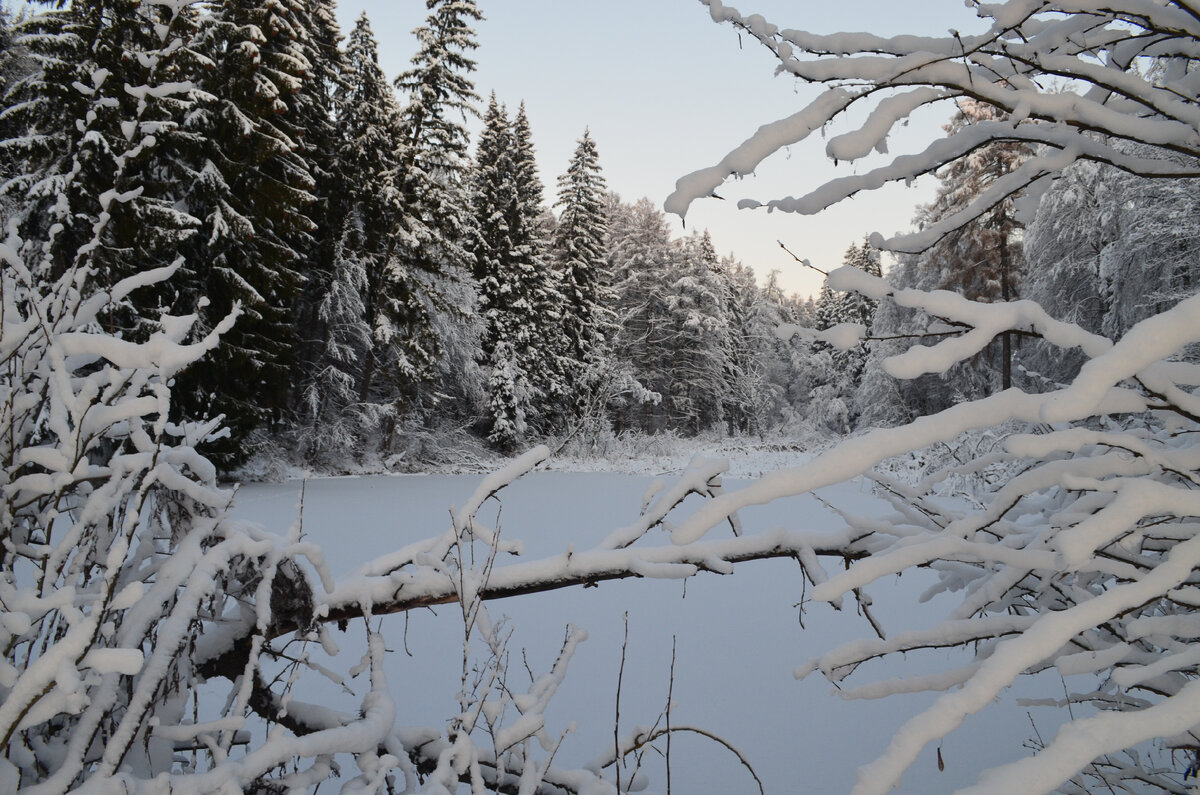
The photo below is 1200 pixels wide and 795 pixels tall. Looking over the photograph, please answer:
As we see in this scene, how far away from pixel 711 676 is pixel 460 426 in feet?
47.4

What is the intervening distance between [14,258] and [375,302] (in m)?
13.1

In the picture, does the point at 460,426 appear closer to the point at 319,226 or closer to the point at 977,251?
the point at 319,226

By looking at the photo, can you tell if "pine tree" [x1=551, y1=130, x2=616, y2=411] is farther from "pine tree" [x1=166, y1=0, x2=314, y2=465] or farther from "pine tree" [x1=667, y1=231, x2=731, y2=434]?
"pine tree" [x1=166, y1=0, x2=314, y2=465]

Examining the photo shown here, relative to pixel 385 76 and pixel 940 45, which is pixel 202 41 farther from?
pixel 940 45

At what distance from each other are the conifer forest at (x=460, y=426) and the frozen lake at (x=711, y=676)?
85 millimetres

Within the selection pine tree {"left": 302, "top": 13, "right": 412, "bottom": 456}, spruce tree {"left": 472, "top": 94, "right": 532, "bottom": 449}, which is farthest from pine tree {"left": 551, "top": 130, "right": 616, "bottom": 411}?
pine tree {"left": 302, "top": 13, "right": 412, "bottom": 456}

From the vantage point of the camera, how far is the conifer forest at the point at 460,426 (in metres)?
0.81

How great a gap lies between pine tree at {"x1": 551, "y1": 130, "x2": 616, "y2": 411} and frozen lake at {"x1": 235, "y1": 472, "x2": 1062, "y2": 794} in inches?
572

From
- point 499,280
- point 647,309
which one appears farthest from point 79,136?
point 647,309

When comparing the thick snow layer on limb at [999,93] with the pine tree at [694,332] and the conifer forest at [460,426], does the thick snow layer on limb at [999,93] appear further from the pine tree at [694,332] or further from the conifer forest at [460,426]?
the pine tree at [694,332]

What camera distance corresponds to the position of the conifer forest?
81 cm

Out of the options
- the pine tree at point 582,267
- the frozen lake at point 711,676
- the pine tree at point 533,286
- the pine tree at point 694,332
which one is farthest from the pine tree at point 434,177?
the pine tree at point 694,332

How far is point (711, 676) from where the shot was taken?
321 cm

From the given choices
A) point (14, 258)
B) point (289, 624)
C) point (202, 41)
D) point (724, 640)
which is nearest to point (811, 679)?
point (724, 640)
